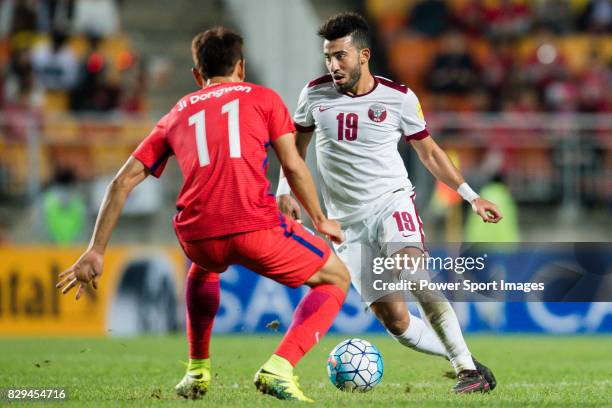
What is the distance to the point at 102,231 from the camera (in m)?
6.11

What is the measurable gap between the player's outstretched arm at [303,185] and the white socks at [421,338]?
58.4 inches

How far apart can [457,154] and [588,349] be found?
489 centimetres

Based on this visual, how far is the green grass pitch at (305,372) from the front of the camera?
665cm

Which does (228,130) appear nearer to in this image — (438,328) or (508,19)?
(438,328)

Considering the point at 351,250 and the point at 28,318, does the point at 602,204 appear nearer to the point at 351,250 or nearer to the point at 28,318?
the point at 28,318

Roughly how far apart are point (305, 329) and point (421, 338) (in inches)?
58.2

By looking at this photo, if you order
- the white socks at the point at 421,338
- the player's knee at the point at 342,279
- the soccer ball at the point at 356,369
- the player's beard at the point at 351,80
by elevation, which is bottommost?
the soccer ball at the point at 356,369

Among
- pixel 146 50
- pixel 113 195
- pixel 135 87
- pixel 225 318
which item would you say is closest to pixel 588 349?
pixel 225 318

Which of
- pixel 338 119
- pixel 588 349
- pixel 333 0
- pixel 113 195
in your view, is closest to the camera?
pixel 113 195

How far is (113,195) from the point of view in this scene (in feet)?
20.1

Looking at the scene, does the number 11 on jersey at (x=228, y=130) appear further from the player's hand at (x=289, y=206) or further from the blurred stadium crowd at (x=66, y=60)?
the blurred stadium crowd at (x=66, y=60)

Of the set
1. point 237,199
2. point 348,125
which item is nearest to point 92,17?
point 348,125

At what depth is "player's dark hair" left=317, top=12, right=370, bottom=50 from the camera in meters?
7.14

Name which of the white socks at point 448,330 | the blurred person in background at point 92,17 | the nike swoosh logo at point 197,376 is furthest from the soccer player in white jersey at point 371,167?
the blurred person in background at point 92,17
